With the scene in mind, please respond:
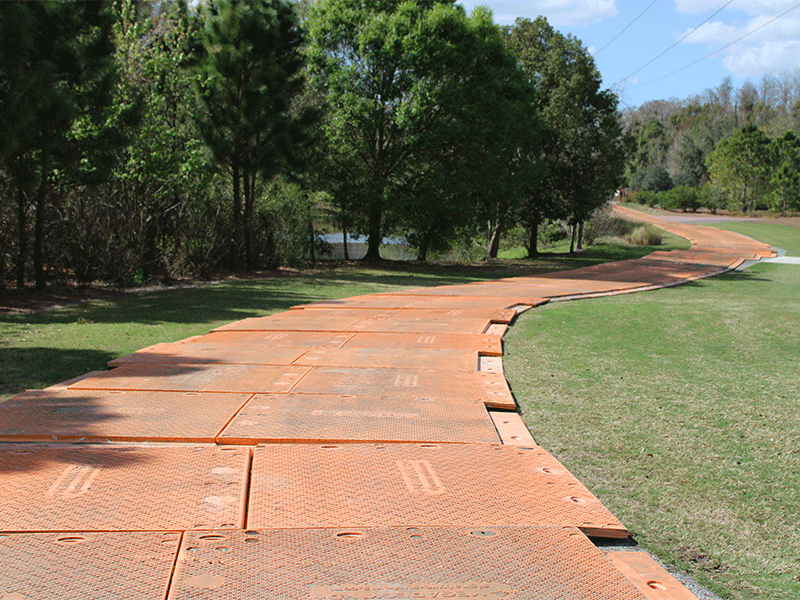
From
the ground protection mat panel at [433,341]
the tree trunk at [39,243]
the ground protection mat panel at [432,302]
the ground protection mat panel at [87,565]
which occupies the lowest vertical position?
the ground protection mat panel at [87,565]

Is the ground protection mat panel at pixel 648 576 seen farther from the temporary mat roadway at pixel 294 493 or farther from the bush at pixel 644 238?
the bush at pixel 644 238

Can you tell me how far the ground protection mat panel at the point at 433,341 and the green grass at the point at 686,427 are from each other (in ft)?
0.76

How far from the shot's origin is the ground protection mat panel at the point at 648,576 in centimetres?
237

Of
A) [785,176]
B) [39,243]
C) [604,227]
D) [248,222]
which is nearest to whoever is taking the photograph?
[39,243]

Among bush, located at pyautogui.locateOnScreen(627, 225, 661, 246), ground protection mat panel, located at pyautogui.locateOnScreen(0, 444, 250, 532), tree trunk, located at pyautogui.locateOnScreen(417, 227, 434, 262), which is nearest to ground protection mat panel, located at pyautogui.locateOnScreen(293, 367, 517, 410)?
ground protection mat panel, located at pyautogui.locateOnScreen(0, 444, 250, 532)

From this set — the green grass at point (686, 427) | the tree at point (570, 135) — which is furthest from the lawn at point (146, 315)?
the tree at point (570, 135)

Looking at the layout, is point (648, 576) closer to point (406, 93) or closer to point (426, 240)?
point (406, 93)

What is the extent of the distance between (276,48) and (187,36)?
7.71 feet

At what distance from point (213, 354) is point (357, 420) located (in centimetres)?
257

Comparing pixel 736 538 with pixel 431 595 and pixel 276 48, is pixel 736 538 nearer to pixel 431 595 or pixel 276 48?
pixel 431 595

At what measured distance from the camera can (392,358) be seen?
6277 millimetres

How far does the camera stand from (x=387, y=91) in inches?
846

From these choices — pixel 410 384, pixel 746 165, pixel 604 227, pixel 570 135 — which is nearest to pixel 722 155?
pixel 746 165

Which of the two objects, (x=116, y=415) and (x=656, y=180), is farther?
(x=656, y=180)
